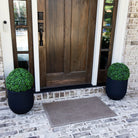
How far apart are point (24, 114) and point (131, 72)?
236 cm

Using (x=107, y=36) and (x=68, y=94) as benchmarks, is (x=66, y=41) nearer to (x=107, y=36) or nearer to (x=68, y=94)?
(x=107, y=36)

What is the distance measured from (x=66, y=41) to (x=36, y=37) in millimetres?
629

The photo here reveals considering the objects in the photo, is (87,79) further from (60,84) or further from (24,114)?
(24,114)

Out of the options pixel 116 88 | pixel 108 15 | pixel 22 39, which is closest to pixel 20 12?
pixel 22 39

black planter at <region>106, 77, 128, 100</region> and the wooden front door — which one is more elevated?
the wooden front door

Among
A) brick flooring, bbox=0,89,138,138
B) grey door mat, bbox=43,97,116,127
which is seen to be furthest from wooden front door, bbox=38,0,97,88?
brick flooring, bbox=0,89,138,138

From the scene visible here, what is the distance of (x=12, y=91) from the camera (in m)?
2.62

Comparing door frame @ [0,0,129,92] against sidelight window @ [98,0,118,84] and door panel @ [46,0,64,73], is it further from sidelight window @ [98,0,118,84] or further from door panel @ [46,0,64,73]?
door panel @ [46,0,64,73]

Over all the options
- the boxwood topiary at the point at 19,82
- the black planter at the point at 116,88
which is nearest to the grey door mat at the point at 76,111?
the black planter at the point at 116,88

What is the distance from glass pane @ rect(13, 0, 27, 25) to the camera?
9.43 ft

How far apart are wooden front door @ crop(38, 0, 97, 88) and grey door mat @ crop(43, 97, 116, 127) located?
51cm

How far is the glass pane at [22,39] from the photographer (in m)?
3.01

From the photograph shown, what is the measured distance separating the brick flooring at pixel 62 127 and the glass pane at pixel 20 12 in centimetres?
141

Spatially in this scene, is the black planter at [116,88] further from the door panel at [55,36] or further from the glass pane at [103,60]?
the door panel at [55,36]
